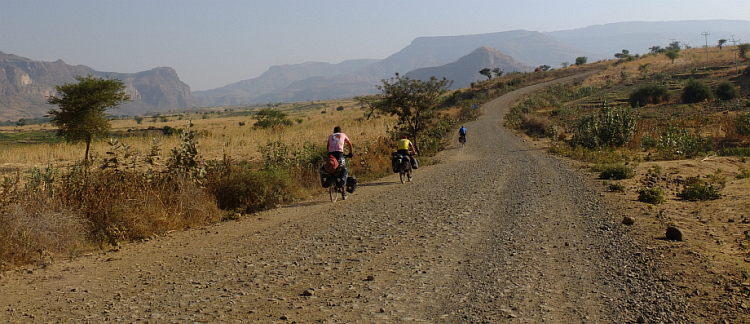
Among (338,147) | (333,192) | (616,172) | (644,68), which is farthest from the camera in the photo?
(644,68)

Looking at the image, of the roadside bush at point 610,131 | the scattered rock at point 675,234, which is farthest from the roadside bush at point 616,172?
the roadside bush at point 610,131

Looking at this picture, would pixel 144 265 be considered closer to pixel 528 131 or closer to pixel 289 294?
pixel 289 294

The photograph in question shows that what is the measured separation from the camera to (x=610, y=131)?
23266mm

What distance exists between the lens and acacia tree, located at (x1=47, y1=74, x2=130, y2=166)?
817 inches

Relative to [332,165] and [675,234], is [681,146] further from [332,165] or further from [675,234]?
[332,165]

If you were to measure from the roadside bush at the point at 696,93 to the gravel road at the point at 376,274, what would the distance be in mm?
43929

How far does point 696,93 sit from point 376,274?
50804 mm

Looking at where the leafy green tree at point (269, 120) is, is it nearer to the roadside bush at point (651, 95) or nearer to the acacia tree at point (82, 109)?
the acacia tree at point (82, 109)

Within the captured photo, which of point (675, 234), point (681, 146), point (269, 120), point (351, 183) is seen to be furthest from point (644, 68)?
point (675, 234)

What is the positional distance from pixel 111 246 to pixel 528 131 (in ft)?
114

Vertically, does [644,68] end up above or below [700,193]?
above

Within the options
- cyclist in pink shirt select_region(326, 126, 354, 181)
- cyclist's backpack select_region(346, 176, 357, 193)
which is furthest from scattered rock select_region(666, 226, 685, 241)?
cyclist's backpack select_region(346, 176, 357, 193)

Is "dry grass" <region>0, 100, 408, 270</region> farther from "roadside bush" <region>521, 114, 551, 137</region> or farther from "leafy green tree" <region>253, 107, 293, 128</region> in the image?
"leafy green tree" <region>253, 107, 293, 128</region>

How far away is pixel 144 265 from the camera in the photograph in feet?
22.2
